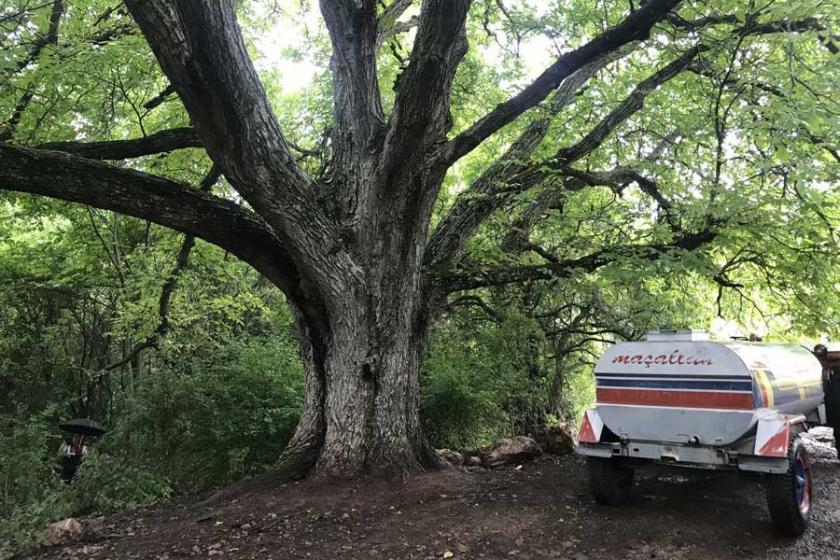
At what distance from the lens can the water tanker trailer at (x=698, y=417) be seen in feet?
17.0

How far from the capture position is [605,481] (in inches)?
239

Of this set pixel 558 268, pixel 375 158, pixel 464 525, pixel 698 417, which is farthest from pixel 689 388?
pixel 375 158

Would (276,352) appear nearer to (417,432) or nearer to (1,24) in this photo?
(417,432)

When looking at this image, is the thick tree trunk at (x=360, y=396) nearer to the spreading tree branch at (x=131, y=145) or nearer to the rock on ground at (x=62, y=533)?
the rock on ground at (x=62, y=533)

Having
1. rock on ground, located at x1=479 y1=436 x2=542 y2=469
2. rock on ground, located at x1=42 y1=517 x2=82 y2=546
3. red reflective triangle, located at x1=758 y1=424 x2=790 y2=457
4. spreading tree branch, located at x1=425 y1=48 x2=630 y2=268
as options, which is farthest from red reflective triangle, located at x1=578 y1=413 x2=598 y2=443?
rock on ground, located at x1=42 y1=517 x2=82 y2=546

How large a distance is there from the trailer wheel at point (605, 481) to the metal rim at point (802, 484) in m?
1.60

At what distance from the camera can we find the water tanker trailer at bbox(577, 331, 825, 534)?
518 centimetres

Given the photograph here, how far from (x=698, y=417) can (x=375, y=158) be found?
4.68 meters

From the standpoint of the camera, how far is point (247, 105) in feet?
17.9

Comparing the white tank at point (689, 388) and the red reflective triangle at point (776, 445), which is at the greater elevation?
the white tank at point (689, 388)

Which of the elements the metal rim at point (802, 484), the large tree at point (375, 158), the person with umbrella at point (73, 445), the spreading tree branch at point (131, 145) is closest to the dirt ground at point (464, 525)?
the metal rim at point (802, 484)

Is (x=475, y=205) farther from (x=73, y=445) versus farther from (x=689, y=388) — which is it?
(x=73, y=445)

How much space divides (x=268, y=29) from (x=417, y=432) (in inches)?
345

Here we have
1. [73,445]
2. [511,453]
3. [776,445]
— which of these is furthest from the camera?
[511,453]
